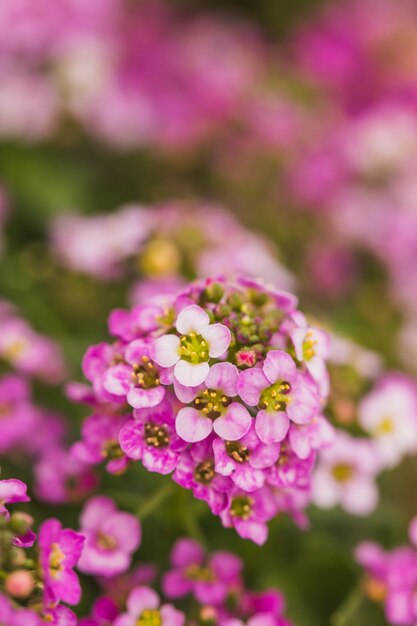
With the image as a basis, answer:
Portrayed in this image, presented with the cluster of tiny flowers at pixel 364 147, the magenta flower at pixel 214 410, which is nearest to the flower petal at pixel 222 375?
the magenta flower at pixel 214 410

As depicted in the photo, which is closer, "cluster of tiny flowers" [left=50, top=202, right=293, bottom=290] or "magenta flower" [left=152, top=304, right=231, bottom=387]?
"magenta flower" [left=152, top=304, right=231, bottom=387]

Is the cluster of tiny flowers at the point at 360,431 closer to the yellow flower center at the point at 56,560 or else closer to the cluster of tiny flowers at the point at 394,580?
the cluster of tiny flowers at the point at 394,580

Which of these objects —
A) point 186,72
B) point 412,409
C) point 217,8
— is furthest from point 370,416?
point 217,8

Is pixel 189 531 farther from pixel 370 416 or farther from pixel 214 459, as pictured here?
pixel 370 416

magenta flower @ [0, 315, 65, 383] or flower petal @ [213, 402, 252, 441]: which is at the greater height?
flower petal @ [213, 402, 252, 441]

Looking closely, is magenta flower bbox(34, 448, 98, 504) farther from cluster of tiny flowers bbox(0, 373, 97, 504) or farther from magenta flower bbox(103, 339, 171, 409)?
magenta flower bbox(103, 339, 171, 409)

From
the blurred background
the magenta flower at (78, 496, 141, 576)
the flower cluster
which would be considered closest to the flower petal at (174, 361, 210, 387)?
the magenta flower at (78, 496, 141, 576)

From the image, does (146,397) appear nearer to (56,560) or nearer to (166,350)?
(166,350)
